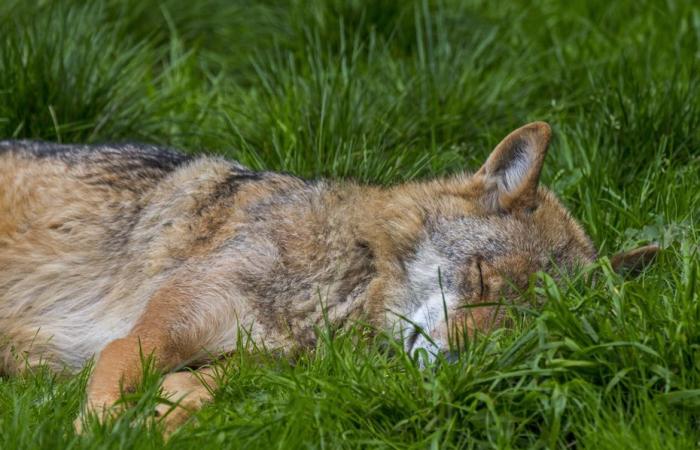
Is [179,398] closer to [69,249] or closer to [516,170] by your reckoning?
[69,249]

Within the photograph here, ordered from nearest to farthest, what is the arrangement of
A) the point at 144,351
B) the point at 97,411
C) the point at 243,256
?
1. the point at 97,411
2. the point at 144,351
3. the point at 243,256

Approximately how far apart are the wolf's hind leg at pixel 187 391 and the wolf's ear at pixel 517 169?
5.31 feet

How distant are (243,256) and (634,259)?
5.93ft

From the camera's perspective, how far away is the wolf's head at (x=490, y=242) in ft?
15.8

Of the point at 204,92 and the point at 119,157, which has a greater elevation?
the point at 119,157

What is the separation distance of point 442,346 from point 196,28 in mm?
5190

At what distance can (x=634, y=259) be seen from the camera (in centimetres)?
500

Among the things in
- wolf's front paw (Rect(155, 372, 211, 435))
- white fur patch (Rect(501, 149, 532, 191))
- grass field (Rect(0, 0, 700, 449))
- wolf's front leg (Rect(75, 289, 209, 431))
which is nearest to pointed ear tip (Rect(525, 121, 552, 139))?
white fur patch (Rect(501, 149, 532, 191))

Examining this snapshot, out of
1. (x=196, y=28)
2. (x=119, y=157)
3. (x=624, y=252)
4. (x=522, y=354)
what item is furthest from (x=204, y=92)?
(x=522, y=354)

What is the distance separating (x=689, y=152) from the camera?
664 cm

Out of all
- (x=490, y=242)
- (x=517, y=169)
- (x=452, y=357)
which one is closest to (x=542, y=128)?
(x=517, y=169)

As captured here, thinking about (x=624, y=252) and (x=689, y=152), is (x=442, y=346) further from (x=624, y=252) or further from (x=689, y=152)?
(x=689, y=152)

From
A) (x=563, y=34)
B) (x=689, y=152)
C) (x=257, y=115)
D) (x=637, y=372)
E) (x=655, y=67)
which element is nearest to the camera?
(x=637, y=372)

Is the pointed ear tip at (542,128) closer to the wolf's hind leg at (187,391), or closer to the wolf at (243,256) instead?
the wolf at (243,256)
